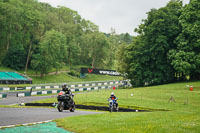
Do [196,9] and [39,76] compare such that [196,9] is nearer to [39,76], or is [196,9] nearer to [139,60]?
[139,60]

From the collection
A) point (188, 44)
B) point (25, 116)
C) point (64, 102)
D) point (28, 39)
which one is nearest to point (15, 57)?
point (28, 39)

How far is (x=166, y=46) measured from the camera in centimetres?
5225

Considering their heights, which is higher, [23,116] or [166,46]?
[166,46]

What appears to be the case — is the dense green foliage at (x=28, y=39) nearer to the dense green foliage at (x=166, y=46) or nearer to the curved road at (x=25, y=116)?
the dense green foliage at (x=166, y=46)

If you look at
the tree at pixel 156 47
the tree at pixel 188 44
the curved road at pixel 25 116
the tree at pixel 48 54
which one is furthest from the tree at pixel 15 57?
the curved road at pixel 25 116

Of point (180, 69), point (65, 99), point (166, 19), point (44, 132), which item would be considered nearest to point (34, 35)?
point (166, 19)

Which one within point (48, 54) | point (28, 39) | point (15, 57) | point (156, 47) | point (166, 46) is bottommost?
point (15, 57)

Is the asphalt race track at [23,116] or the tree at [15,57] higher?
the tree at [15,57]

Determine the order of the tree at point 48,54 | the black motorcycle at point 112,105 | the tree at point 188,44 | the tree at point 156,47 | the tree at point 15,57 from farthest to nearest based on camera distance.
A: the tree at point 15,57 → the tree at point 48,54 → the tree at point 156,47 → the tree at point 188,44 → the black motorcycle at point 112,105

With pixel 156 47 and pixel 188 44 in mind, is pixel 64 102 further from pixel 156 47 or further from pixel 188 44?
pixel 188 44

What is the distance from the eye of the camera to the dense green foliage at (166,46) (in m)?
48.5

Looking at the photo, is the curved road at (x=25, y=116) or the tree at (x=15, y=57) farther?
the tree at (x=15, y=57)

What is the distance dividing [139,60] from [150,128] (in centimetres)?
4663

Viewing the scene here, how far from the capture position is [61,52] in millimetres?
77750
